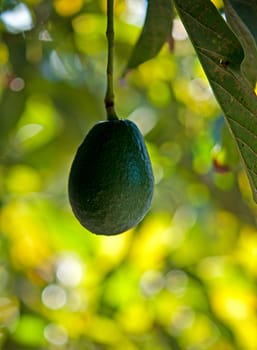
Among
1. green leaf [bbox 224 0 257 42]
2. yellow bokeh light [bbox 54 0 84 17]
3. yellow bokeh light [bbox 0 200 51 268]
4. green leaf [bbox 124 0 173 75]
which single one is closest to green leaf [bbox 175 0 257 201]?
green leaf [bbox 224 0 257 42]

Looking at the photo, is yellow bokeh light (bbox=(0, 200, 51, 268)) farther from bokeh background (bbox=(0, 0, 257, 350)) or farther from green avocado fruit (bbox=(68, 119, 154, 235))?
green avocado fruit (bbox=(68, 119, 154, 235))

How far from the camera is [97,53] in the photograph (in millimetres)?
2674

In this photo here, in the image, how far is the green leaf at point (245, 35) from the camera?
118 cm

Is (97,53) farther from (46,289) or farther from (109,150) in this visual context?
(109,150)

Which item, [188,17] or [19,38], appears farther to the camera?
[19,38]

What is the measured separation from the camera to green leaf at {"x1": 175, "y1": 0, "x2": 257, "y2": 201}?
1.08 metres

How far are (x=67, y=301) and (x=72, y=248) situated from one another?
0.17 meters

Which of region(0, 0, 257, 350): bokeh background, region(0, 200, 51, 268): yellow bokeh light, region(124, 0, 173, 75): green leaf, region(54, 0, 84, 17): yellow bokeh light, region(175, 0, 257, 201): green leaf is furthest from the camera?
region(0, 200, 51, 268): yellow bokeh light

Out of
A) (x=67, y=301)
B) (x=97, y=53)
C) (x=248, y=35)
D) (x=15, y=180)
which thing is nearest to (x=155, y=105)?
(x=97, y=53)

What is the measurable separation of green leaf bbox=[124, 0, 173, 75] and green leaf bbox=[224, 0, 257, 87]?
0.54 feet

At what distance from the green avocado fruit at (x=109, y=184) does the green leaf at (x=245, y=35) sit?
7.5 inches

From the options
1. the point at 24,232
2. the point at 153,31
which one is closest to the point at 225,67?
the point at 153,31

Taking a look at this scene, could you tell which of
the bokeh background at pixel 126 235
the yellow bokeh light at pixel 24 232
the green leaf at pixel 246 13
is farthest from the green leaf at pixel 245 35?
the yellow bokeh light at pixel 24 232

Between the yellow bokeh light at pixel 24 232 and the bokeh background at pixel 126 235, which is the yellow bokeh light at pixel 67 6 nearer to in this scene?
the bokeh background at pixel 126 235
